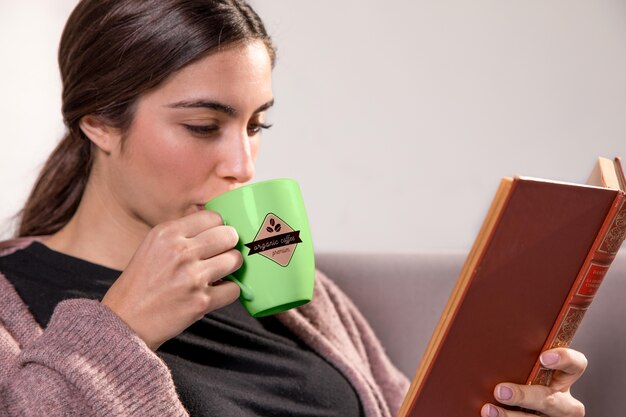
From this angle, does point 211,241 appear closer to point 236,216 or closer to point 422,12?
point 236,216

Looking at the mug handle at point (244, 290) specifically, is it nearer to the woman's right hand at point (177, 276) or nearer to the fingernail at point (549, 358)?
the woman's right hand at point (177, 276)

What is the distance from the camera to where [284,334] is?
4.25ft

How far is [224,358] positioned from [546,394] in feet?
1.53

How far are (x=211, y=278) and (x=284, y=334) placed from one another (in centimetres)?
45

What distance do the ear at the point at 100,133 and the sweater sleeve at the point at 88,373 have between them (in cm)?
28

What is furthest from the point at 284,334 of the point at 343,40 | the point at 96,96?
the point at 343,40

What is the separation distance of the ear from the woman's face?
0.11 feet

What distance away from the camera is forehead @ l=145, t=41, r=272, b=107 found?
3.32ft

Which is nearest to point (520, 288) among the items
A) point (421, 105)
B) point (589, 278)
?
point (589, 278)

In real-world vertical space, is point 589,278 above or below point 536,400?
above

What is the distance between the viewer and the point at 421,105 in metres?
1.73

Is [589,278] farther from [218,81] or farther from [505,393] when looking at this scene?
[218,81]

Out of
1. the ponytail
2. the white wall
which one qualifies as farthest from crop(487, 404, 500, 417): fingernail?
the white wall

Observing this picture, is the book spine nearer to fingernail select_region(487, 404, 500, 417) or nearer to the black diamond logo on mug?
fingernail select_region(487, 404, 500, 417)
